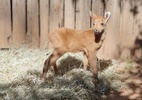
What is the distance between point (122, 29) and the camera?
25.1 ft

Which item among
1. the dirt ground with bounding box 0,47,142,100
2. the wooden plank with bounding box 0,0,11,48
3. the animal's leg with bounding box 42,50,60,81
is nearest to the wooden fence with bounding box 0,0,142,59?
the wooden plank with bounding box 0,0,11,48

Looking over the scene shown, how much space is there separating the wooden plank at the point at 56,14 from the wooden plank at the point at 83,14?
1.12 ft

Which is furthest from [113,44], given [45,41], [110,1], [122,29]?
[45,41]

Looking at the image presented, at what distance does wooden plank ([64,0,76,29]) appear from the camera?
25.0 feet

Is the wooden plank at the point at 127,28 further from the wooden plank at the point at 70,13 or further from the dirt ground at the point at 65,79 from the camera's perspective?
the wooden plank at the point at 70,13

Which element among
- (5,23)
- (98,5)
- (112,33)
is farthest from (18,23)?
(112,33)

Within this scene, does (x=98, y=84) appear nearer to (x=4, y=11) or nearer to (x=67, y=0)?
(x=67, y=0)

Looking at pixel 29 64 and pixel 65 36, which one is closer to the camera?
pixel 65 36

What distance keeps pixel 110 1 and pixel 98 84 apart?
6.45 feet

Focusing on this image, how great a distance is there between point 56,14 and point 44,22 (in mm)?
301

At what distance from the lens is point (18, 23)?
25.4 ft

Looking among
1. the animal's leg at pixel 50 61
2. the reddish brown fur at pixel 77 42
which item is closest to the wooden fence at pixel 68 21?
the reddish brown fur at pixel 77 42

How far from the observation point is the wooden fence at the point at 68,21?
7.61m

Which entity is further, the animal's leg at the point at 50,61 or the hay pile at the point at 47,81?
the animal's leg at the point at 50,61
